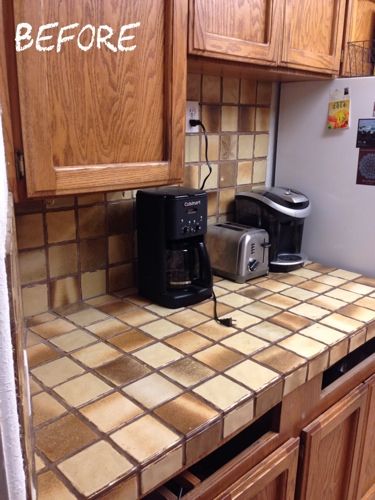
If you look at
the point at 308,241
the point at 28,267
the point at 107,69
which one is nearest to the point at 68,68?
the point at 107,69

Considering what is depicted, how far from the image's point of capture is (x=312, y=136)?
1.73 meters

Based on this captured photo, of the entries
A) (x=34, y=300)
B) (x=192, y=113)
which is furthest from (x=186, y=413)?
(x=192, y=113)

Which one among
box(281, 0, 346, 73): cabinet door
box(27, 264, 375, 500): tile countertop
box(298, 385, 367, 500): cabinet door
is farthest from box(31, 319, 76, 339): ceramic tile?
box(281, 0, 346, 73): cabinet door

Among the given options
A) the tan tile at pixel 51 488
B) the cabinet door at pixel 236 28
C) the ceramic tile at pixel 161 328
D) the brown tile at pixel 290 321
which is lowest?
the tan tile at pixel 51 488

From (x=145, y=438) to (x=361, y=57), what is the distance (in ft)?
5.08

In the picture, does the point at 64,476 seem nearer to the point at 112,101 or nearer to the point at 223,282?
the point at 112,101

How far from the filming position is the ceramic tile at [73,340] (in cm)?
111

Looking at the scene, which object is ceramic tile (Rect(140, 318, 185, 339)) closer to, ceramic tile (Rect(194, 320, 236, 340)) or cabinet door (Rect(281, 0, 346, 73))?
ceramic tile (Rect(194, 320, 236, 340))

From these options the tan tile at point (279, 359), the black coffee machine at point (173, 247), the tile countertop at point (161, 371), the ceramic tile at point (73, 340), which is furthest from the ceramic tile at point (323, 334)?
the ceramic tile at point (73, 340)

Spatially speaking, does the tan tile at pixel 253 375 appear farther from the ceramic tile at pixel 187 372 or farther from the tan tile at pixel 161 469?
the tan tile at pixel 161 469

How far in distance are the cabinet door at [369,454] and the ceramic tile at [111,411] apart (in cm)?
79

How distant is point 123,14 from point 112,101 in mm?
182

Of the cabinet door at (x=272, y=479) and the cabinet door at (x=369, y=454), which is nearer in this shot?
the cabinet door at (x=272, y=479)

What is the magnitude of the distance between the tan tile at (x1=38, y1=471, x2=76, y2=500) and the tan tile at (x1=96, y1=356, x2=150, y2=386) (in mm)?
265
